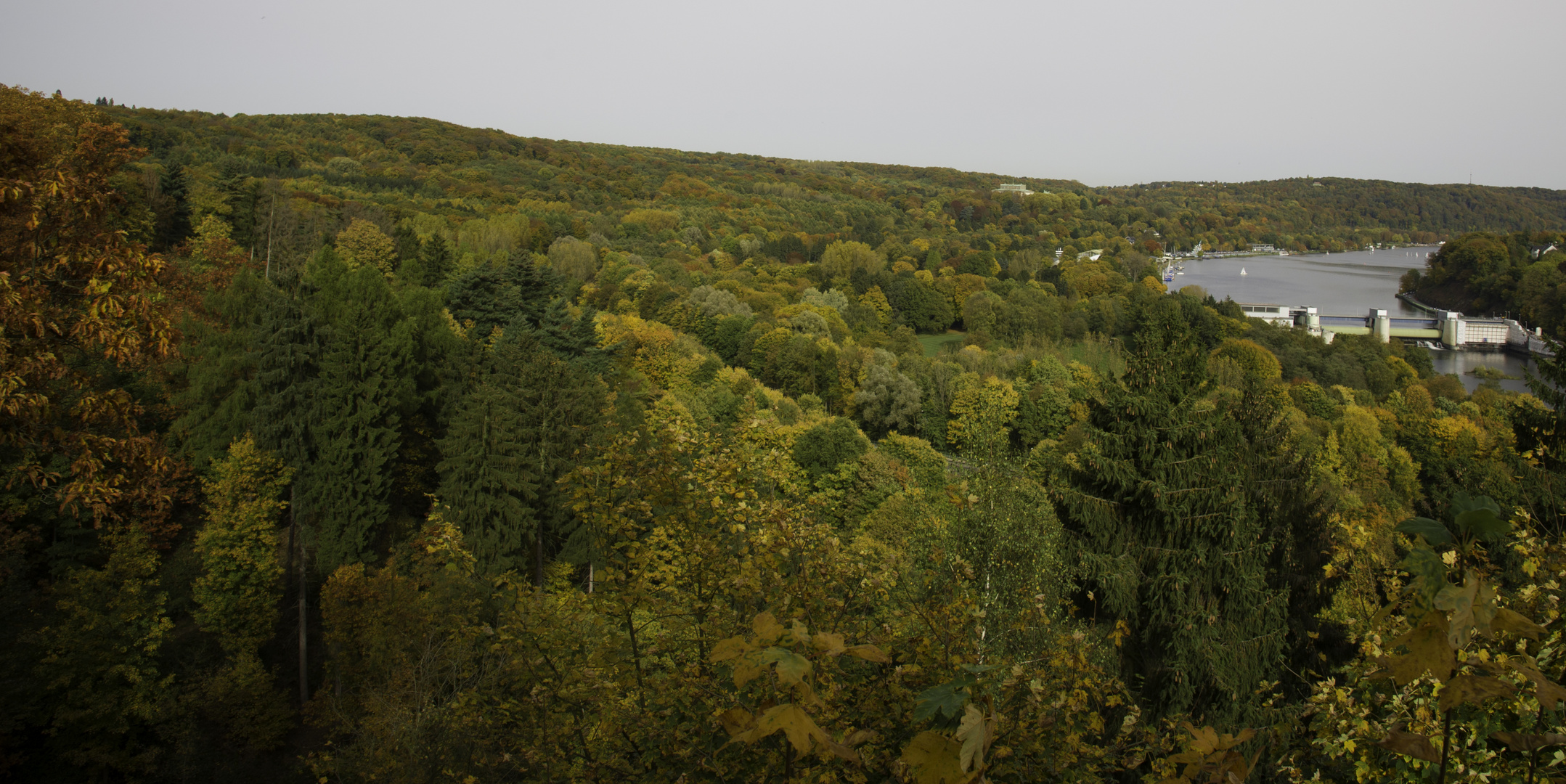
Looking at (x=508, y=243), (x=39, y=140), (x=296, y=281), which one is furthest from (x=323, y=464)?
(x=508, y=243)

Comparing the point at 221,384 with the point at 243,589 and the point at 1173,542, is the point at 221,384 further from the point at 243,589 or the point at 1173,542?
the point at 1173,542

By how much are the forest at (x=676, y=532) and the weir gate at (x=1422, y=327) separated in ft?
38.2

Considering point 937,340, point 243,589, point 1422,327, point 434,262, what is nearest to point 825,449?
point 243,589

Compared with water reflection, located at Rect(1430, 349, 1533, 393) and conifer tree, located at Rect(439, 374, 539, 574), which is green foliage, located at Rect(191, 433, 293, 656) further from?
water reflection, located at Rect(1430, 349, 1533, 393)

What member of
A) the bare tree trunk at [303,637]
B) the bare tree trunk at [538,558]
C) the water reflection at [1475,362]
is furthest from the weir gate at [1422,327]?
the bare tree trunk at [303,637]

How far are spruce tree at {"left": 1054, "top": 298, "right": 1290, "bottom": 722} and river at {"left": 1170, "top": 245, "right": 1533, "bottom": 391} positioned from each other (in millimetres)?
55313

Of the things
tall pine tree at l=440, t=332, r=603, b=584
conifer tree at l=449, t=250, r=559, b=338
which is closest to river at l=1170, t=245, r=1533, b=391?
conifer tree at l=449, t=250, r=559, b=338

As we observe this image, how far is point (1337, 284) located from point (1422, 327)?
31.5 m

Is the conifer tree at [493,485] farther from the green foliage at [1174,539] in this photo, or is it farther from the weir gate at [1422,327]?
the weir gate at [1422,327]

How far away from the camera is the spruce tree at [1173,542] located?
12.2m

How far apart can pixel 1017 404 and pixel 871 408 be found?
796 cm

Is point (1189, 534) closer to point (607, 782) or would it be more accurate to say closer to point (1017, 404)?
point (607, 782)

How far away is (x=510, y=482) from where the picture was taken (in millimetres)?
20422

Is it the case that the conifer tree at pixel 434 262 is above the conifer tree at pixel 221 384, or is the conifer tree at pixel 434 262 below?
above
